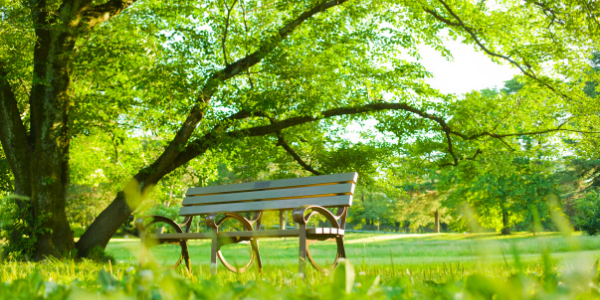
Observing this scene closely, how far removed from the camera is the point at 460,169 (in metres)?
9.31

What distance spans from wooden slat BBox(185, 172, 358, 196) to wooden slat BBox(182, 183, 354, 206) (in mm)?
54

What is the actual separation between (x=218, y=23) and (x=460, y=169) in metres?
5.63

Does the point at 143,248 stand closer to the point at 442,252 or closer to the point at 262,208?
the point at 262,208

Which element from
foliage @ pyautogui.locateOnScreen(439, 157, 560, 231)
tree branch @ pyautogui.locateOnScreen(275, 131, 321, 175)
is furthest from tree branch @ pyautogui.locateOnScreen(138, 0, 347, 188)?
foliage @ pyautogui.locateOnScreen(439, 157, 560, 231)

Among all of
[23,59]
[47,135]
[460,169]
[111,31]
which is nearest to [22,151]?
[47,135]

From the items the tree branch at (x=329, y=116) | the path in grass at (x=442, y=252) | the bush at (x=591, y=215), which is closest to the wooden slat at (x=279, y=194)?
the path in grass at (x=442, y=252)

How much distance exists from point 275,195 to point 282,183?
0.52 ft

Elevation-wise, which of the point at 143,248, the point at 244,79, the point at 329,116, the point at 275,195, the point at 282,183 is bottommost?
the point at 143,248

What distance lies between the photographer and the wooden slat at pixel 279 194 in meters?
4.26

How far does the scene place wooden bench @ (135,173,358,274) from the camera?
3.64m

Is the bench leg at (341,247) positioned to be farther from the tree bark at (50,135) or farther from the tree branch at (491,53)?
the tree branch at (491,53)

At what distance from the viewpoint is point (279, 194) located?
188 inches

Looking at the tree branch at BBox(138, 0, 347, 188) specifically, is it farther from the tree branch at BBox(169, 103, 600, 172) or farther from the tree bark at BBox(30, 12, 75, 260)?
the tree bark at BBox(30, 12, 75, 260)

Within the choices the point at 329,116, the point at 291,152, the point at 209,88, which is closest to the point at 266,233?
the point at 209,88
